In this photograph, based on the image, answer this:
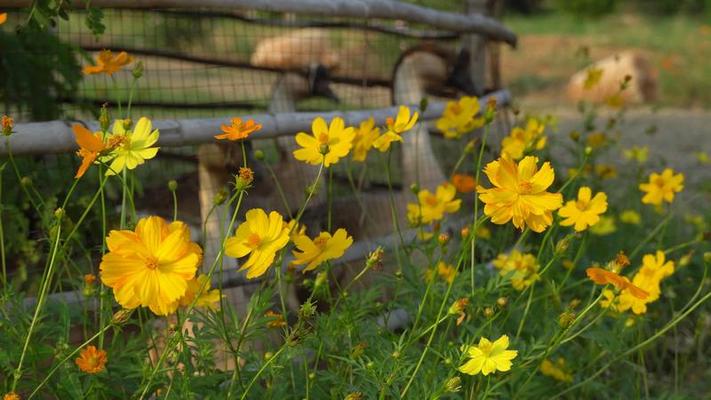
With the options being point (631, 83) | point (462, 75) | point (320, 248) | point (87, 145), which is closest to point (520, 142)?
point (320, 248)

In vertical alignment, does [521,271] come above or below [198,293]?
below

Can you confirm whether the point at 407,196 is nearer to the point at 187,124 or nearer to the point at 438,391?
the point at 187,124

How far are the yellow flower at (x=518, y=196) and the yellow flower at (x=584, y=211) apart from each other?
34 cm

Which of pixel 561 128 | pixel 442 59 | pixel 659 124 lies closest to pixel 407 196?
pixel 442 59

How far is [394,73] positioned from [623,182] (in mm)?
1514

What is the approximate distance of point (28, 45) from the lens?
272 cm

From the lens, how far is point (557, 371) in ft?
6.95

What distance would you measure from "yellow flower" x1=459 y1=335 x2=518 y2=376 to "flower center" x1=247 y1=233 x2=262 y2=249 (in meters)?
0.34

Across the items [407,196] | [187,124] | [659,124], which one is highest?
[187,124]

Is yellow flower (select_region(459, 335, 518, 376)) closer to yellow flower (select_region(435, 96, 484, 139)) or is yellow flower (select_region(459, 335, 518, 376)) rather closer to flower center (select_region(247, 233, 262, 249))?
flower center (select_region(247, 233, 262, 249))

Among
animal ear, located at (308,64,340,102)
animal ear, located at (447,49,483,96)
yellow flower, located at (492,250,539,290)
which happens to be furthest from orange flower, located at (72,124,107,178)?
animal ear, located at (447,49,483,96)

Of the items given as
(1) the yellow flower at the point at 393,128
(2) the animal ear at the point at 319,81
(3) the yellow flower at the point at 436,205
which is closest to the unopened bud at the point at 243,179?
(1) the yellow flower at the point at 393,128

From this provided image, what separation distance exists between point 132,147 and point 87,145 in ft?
0.46

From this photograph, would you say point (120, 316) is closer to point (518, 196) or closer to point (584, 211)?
point (518, 196)
